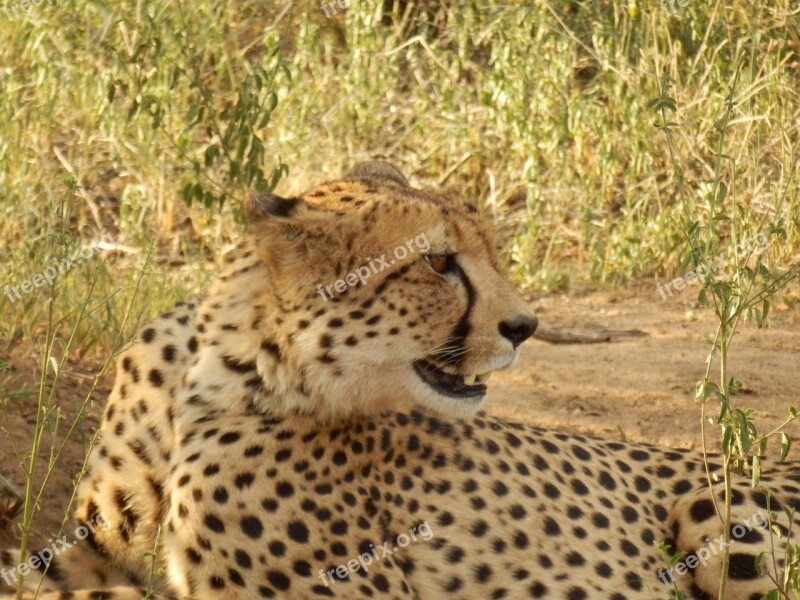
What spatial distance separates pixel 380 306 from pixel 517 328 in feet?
0.89

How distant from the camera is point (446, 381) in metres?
2.62

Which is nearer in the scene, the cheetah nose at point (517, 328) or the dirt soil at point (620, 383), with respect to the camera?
the cheetah nose at point (517, 328)

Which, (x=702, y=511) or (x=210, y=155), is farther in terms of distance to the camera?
(x=210, y=155)

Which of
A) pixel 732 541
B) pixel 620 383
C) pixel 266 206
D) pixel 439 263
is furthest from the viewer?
pixel 620 383

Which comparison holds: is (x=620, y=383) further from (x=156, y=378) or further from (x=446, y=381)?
(x=156, y=378)

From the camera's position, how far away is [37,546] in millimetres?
3041

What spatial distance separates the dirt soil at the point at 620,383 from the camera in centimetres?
363

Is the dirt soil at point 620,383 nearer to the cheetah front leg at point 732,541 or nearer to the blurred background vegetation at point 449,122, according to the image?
the blurred background vegetation at point 449,122

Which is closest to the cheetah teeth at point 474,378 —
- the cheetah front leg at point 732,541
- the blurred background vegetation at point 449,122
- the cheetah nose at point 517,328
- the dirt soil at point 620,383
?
the cheetah nose at point 517,328

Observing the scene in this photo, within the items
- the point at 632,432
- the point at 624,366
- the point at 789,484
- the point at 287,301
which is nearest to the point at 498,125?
the point at 624,366

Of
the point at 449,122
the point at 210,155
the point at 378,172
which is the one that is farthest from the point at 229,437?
the point at 449,122

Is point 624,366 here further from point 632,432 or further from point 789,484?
point 789,484

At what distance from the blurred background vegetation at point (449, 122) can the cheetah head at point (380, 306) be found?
2.42 meters

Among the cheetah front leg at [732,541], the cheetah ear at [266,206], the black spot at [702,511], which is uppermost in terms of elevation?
the cheetah ear at [266,206]
